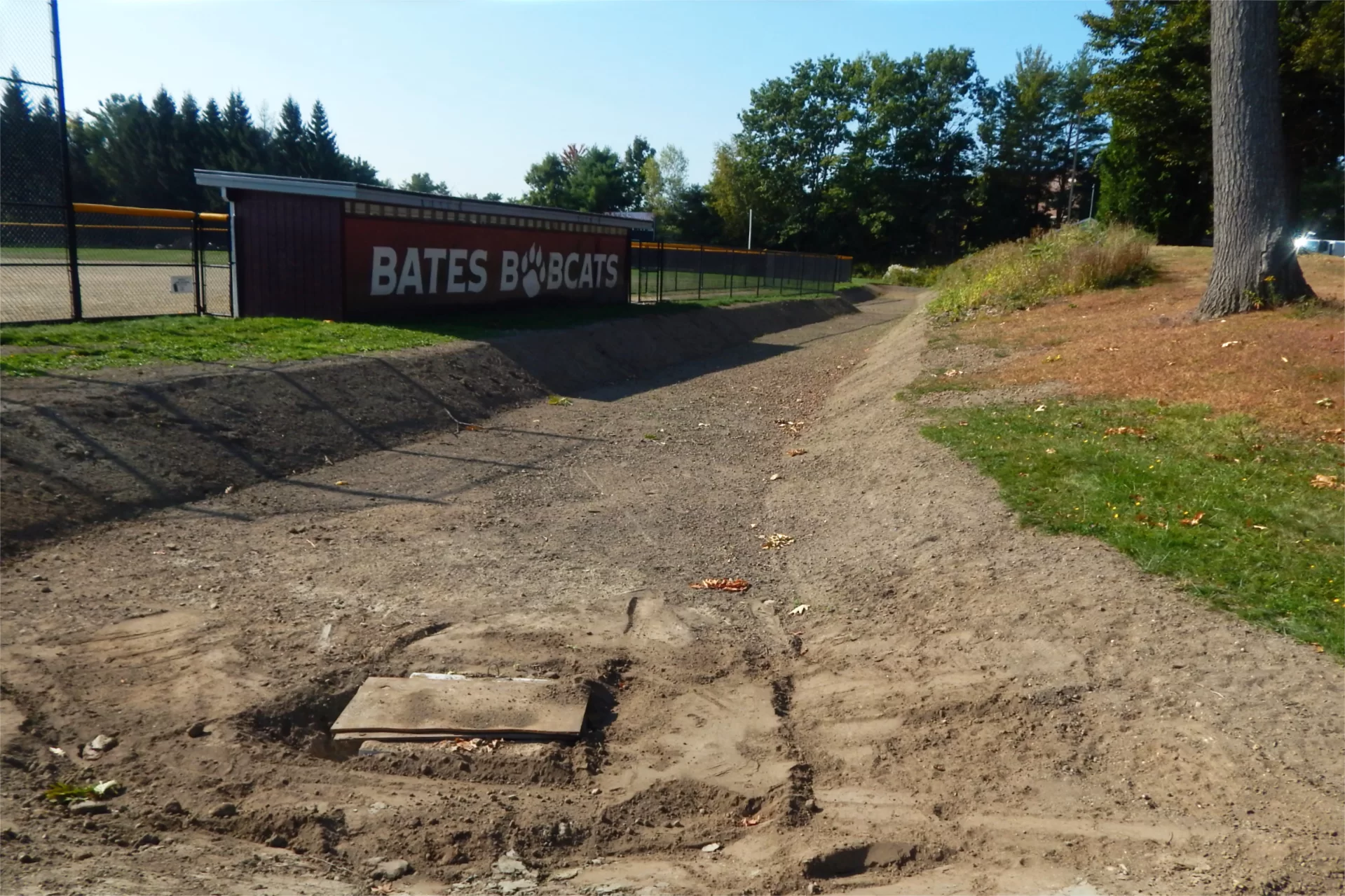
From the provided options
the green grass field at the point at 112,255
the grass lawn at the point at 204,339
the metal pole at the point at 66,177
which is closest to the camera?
the grass lawn at the point at 204,339

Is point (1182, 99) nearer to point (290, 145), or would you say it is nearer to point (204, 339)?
point (204, 339)

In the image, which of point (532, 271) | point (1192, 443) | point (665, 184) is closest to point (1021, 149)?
point (665, 184)

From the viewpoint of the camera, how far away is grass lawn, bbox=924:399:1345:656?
6227mm

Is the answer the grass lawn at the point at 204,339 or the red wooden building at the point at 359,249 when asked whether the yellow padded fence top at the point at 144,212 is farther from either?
the grass lawn at the point at 204,339

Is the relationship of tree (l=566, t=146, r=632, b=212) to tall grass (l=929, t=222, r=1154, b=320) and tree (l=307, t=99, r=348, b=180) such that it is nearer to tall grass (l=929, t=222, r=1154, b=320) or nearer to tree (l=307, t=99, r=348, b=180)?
tree (l=307, t=99, r=348, b=180)

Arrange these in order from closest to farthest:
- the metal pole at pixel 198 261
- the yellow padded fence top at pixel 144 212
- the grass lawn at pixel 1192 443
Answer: the grass lawn at pixel 1192 443 → the yellow padded fence top at pixel 144 212 → the metal pole at pixel 198 261

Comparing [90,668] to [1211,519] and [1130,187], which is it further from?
[1130,187]

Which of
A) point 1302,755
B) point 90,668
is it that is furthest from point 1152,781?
point 90,668

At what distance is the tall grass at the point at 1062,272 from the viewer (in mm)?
20578

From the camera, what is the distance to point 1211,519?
7293 mm

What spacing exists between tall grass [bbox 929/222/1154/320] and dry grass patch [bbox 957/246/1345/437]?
1.41 metres

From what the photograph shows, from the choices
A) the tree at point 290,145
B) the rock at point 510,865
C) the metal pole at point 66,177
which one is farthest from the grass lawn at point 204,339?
the tree at point 290,145

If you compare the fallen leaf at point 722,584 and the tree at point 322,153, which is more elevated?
the tree at point 322,153

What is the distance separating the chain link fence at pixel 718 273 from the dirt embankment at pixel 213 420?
45.0ft
